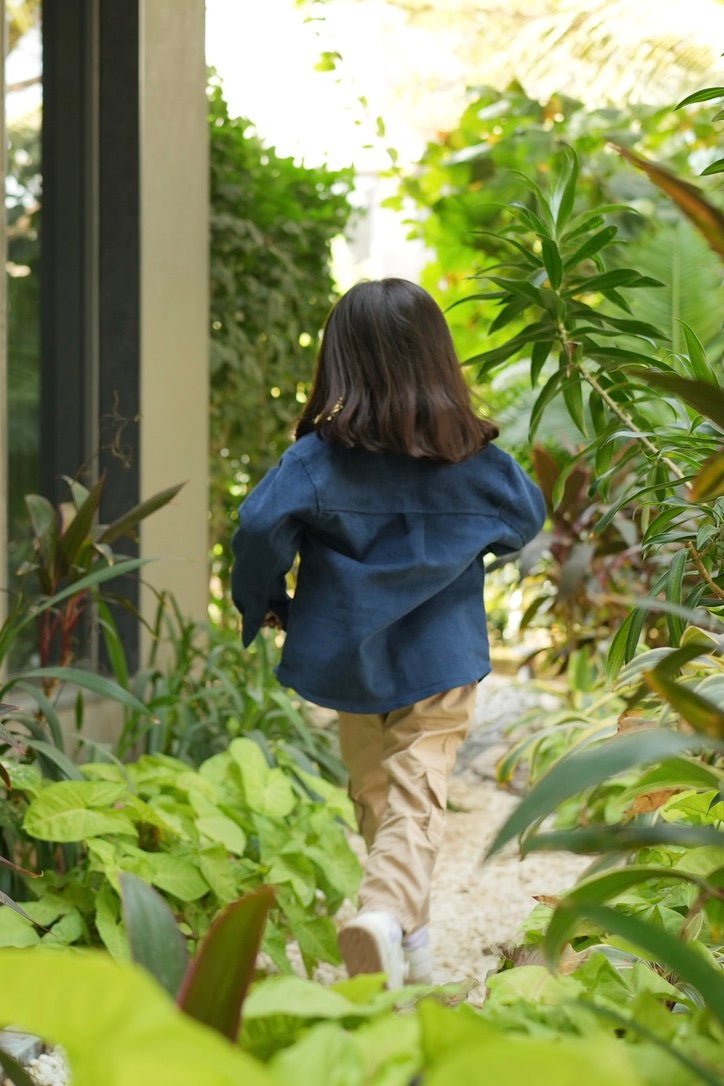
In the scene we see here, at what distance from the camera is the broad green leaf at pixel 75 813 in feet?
7.84

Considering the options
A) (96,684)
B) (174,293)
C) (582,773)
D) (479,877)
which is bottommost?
(479,877)

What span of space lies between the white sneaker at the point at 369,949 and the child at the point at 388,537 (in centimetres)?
39

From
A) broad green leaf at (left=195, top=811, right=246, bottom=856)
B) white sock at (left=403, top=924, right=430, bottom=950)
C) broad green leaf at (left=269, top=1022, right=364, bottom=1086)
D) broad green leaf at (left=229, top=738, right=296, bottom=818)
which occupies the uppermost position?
broad green leaf at (left=269, top=1022, right=364, bottom=1086)

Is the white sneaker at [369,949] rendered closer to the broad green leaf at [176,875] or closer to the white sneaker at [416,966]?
the white sneaker at [416,966]

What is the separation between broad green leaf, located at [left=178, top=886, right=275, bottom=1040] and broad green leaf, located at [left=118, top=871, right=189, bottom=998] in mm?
62

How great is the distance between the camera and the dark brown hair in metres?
2.67

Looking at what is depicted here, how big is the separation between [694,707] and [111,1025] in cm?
54

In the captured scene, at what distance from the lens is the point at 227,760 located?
2982mm

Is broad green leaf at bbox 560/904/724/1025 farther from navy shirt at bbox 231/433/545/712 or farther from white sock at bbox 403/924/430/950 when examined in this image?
Answer: navy shirt at bbox 231/433/545/712

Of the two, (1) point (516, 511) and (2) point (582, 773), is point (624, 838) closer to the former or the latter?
(2) point (582, 773)

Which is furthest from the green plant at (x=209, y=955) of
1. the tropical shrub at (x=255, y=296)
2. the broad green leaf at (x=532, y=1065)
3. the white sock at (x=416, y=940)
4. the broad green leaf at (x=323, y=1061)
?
the tropical shrub at (x=255, y=296)

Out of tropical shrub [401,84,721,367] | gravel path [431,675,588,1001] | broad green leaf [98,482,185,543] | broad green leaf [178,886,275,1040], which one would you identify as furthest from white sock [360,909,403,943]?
tropical shrub [401,84,721,367]

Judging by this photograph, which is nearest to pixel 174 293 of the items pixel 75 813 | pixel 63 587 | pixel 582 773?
pixel 63 587

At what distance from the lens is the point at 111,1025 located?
0.69 metres
